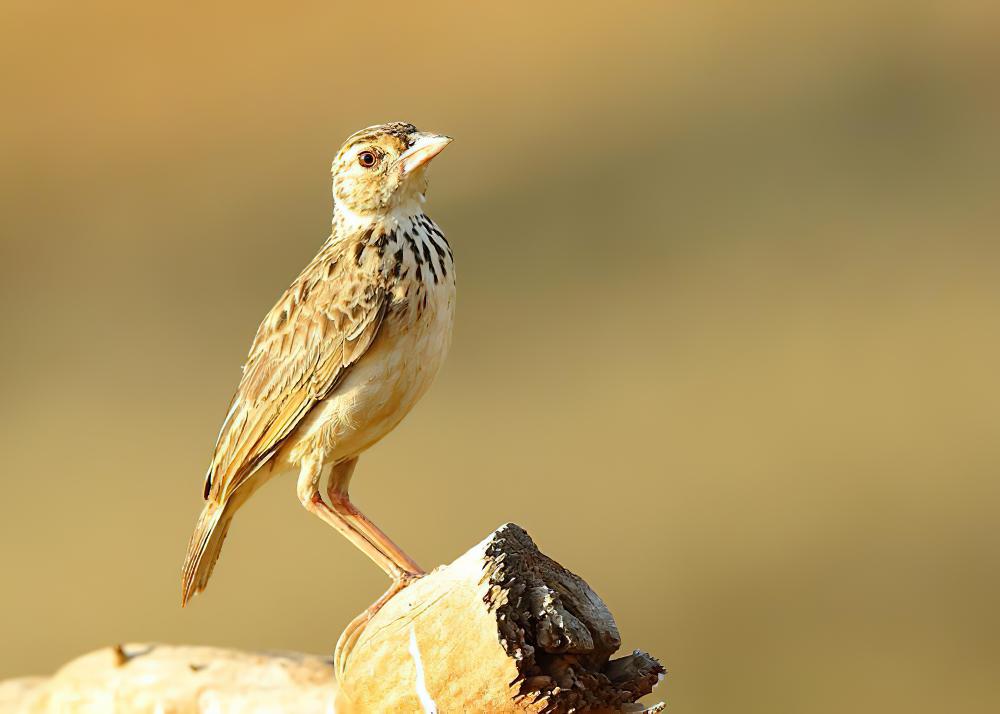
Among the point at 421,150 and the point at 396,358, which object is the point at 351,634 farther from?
the point at 421,150

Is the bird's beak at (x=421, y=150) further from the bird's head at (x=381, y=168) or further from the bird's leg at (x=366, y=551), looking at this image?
the bird's leg at (x=366, y=551)

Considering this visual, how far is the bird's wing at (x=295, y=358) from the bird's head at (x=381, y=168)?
195 millimetres

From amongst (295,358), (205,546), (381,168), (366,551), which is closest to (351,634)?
(366,551)

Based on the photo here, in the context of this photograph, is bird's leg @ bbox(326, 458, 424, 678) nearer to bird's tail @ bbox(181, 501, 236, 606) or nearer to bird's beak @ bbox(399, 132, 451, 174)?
bird's tail @ bbox(181, 501, 236, 606)

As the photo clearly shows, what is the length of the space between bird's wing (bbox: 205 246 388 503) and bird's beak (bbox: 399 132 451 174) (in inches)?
13.4

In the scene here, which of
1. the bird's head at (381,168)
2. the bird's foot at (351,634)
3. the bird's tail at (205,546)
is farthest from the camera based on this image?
the bird's tail at (205,546)

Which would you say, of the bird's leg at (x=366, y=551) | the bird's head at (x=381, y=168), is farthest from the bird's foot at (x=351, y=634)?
the bird's head at (x=381, y=168)

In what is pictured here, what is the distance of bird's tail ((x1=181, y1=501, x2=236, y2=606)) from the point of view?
426cm

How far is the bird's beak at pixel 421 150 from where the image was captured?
13.3 ft

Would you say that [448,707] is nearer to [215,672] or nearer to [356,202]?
[215,672]

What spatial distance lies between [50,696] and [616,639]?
208 centimetres

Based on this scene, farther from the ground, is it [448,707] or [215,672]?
Answer: [215,672]

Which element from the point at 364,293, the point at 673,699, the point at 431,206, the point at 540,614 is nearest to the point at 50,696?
the point at 364,293

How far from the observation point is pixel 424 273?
4066 millimetres
